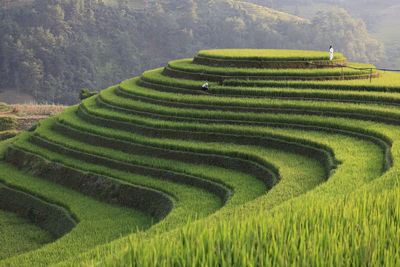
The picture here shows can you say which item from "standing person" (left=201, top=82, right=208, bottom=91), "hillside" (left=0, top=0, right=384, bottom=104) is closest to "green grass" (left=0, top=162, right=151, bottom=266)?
"standing person" (left=201, top=82, right=208, bottom=91)

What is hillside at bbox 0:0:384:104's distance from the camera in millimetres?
77812

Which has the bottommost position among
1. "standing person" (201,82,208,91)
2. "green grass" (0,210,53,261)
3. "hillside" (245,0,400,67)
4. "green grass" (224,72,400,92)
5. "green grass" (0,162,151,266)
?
"green grass" (0,210,53,261)

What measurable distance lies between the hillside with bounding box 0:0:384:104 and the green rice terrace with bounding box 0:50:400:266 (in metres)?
57.8

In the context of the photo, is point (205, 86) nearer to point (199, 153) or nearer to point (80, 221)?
point (199, 153)

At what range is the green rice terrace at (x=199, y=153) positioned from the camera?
448 inches

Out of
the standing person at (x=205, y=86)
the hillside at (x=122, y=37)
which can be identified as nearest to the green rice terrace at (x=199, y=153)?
the standing person at (x=205, y=86)

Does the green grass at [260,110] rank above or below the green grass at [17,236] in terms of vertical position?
above

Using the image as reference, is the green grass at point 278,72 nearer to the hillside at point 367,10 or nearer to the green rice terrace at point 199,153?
the green rice terrace at point 199,153

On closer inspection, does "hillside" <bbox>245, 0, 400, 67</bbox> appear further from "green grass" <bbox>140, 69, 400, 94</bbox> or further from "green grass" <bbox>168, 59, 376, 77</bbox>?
"green grass" <bbox>140, 69, 400, 94</bbox>

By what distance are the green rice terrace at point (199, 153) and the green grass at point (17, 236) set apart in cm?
5

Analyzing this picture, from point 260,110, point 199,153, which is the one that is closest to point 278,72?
point 260,110

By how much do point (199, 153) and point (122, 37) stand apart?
83060 millimetres

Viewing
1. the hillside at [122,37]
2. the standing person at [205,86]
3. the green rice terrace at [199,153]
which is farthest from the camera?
the hillside at [122,37]

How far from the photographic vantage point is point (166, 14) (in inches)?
4178
